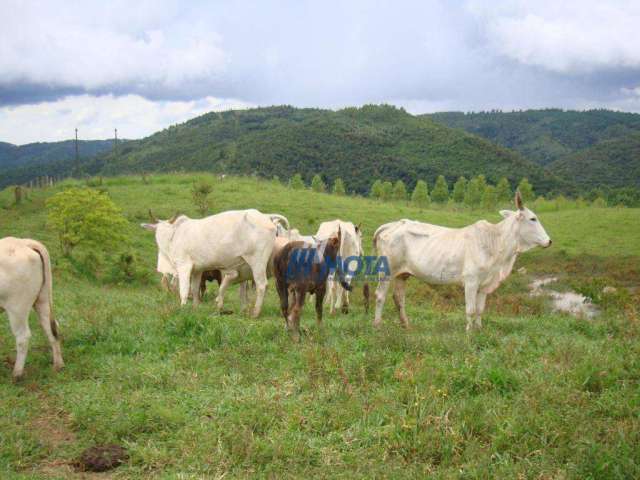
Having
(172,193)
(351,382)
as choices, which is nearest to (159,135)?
(172,193)

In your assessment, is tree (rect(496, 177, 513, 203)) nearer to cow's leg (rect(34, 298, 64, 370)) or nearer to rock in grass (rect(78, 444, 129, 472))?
cow's leg (rect(34, 298, 64, 370))

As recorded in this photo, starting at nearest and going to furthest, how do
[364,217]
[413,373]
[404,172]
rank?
[413,373]
[364,217]
[404,172]

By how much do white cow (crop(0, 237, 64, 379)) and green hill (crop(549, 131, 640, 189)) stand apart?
301ft

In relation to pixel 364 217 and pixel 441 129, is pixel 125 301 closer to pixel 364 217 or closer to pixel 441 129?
pixel 364 217

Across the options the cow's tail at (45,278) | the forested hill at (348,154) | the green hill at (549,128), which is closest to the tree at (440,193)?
the forested hill at (348,154)

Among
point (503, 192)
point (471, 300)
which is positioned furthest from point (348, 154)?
point (471, 300)

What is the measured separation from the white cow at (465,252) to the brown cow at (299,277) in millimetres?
1965

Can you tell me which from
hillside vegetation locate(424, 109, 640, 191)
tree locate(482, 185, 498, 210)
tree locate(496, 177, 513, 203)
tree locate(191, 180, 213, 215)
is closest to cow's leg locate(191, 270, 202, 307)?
tree locate(191, 180, 213, 215)

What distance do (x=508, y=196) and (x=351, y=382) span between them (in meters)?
55.5

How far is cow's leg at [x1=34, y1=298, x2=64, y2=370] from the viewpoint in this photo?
26.5 ft

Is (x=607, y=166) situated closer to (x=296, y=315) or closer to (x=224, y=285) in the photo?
(x=224, y=285)

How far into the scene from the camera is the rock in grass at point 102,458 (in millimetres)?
5496

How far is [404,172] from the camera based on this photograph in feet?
289

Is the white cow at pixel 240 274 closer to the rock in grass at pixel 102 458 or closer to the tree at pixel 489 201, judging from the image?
the rock in grass at pixel 102 458
